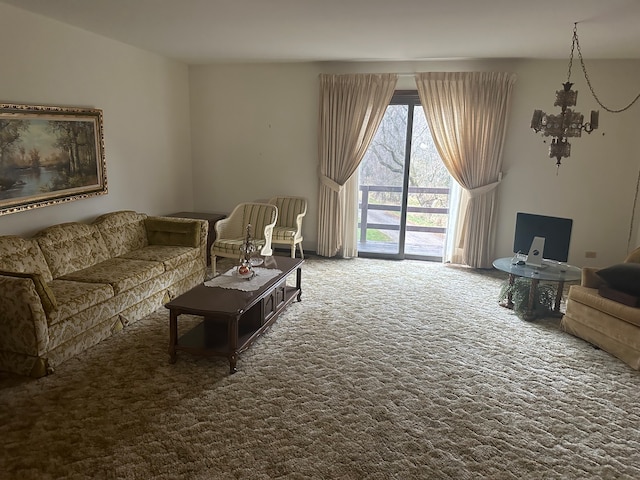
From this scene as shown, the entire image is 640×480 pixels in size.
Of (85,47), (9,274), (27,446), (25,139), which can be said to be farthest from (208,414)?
(85,47)

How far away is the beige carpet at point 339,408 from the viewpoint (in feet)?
7.59

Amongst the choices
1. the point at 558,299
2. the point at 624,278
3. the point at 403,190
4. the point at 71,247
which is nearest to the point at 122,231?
the point at 71,247

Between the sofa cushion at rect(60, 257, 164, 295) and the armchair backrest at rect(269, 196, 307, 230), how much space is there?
88.6 inches

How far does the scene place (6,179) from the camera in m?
3.68

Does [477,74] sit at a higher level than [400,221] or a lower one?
higher

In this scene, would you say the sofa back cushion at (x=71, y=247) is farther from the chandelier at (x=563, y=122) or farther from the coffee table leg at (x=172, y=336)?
the chandelier at (x=563, y=122)

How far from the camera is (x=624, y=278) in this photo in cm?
353

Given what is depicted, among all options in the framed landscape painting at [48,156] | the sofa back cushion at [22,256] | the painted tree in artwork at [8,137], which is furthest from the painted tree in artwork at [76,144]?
the sofa back cushion at [22,256]

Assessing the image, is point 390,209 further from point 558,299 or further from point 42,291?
point 42,291

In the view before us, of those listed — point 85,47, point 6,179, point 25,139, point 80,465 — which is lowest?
point 80,465

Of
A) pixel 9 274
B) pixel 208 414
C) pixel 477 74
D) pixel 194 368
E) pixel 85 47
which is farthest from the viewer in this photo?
pixel 477 74

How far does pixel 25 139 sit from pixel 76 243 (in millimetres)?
970

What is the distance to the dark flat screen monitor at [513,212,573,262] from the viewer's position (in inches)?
170

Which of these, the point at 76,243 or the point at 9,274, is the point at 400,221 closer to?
the point at 76,243
